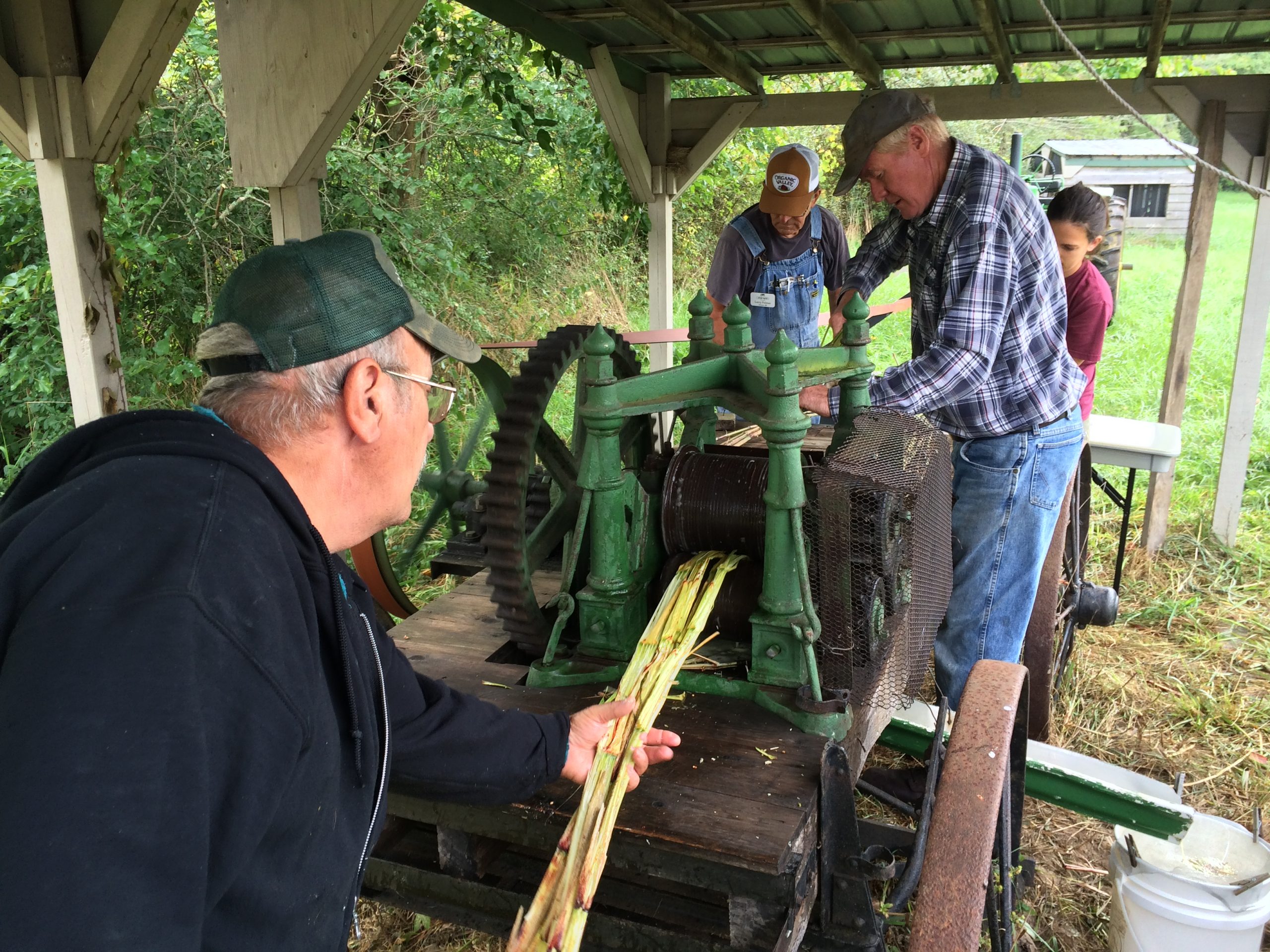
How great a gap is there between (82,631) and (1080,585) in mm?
4221

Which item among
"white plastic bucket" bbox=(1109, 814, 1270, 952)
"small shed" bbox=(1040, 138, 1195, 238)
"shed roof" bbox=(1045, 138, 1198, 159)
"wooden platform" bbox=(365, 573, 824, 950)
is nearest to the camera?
"wooden platform" bbox=(365, 573, 824, 950)

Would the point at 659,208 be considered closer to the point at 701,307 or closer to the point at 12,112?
the point at 701,307

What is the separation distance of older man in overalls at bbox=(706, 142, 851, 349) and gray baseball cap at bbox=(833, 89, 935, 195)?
1.76 meters

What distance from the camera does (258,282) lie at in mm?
1290

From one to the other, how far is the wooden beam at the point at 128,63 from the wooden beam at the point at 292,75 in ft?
1.53

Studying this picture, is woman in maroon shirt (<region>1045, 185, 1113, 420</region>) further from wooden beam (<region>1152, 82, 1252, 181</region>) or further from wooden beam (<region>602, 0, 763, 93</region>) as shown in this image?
wooden beam (<region>602, 0, 763, 93</region>)

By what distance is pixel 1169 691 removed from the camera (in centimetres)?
444

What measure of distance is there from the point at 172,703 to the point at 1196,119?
6.24 meters

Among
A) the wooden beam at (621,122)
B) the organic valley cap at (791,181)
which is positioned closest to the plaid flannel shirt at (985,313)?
the organic valley cap at (791,181)

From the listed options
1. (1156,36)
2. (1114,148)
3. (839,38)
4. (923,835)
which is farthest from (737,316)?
(1114,148)

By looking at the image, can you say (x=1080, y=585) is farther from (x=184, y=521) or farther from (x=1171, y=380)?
(x=184, y=521)

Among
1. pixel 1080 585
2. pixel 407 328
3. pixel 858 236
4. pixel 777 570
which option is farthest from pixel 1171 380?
pixel 858 236

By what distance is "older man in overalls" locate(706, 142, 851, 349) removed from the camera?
493 centimetres

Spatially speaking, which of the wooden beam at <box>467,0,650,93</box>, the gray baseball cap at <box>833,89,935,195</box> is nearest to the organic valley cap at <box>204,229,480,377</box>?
the gray baseball cap at <box>833,89,935,195</box>
